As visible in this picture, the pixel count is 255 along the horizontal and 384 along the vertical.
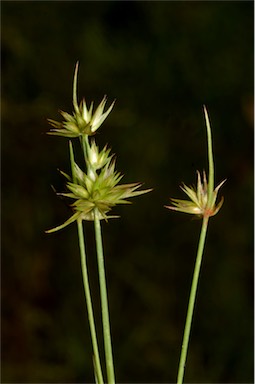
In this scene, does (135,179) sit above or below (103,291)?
above

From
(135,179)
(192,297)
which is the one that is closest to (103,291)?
(192,297)

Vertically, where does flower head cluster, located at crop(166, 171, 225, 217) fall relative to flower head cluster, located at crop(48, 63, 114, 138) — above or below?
below

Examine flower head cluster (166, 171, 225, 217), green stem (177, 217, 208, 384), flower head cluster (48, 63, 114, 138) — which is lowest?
green stem (177, 217, 208, 384)

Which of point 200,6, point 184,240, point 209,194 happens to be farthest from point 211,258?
point 209,194

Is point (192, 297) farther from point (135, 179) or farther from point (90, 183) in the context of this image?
point (135, 179)

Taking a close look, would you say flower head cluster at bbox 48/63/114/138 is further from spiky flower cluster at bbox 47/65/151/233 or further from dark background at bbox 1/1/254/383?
dark background at bbox 1/1/254/383

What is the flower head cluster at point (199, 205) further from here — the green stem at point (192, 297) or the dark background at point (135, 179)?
the dark background at point (135, 179)

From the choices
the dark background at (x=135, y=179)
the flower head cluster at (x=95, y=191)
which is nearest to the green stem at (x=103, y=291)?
the flower head cluster at (x=95, y=191)

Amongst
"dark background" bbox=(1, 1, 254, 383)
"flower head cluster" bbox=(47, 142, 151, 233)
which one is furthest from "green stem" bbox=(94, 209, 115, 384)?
"dark background" bbox=(1, 1, 254, 383)
